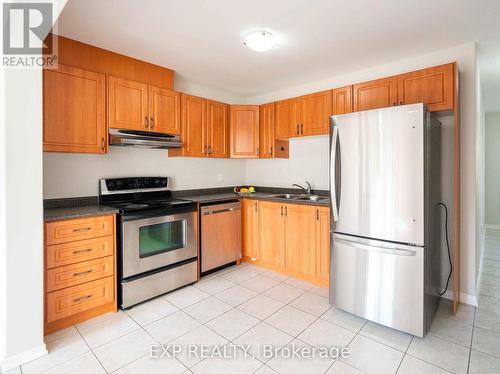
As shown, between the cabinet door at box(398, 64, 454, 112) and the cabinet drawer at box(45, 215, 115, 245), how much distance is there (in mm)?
3026

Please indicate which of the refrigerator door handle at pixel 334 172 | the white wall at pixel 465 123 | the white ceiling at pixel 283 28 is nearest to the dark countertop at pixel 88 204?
the refrigerator door handle at pixel 334 172

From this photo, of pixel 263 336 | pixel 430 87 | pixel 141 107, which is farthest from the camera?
pixel 141 107

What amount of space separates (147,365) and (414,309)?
198cm

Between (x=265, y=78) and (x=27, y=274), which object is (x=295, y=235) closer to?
(x=265, y=78)

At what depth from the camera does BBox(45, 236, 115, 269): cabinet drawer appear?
7.00 feet

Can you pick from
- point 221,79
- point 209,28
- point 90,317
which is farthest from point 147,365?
point 221,79

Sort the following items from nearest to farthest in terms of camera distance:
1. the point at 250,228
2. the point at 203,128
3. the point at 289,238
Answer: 1. the point at 289,238
2. the point at 203,128
3. the point at 250,228

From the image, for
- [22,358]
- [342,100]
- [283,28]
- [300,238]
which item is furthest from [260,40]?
[22,358]

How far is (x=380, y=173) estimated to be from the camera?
221 centimetres

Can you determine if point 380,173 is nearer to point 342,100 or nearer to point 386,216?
point 386,216

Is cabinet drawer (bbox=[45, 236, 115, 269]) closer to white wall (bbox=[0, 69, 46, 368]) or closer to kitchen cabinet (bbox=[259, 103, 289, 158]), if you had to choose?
white wall (bbox=[0, 69, 46, 368])

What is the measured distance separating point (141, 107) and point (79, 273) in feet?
5.58

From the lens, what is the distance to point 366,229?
2291mm

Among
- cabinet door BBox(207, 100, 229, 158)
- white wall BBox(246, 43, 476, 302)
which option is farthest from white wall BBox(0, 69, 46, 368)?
white wall BBox(246, 43, 476, 302)
